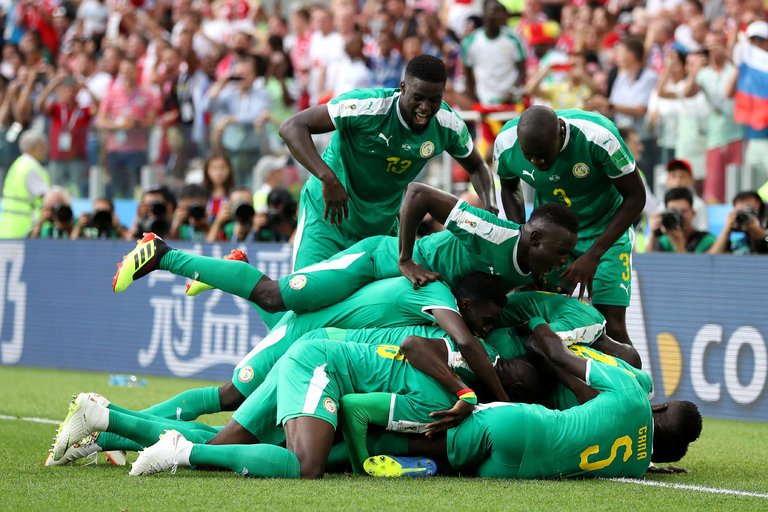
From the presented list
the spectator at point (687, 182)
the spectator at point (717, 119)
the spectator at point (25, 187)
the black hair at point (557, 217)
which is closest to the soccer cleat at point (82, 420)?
the black hair at point (557, 217)

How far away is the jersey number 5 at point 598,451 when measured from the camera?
6.60m

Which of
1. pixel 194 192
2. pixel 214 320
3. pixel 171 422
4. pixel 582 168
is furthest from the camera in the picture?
pixel 194 192

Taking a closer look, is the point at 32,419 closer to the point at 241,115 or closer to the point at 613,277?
the point at 613,277

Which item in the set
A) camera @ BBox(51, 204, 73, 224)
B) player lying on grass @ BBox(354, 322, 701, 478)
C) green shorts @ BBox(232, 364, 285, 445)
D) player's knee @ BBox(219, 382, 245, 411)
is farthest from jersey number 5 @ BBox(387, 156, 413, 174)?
camera @ BBox(51, 204, 73, 224)

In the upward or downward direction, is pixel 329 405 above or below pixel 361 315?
below

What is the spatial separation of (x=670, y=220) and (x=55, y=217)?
25.0 feet

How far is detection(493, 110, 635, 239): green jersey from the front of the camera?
25.0 feet

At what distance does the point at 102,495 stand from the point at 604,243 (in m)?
3.45

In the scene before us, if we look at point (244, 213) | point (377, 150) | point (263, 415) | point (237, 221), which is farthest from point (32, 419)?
point (237, 221)

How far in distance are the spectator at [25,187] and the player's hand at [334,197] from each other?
349 inches

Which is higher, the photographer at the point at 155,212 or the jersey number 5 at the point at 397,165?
the jersey number 5 at the point at 397,165

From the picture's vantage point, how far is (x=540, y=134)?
284 inches

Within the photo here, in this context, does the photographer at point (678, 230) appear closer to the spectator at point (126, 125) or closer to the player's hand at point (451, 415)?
the player's hand at point (451, 415)

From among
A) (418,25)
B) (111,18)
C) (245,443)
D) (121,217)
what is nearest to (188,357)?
(121,217)
